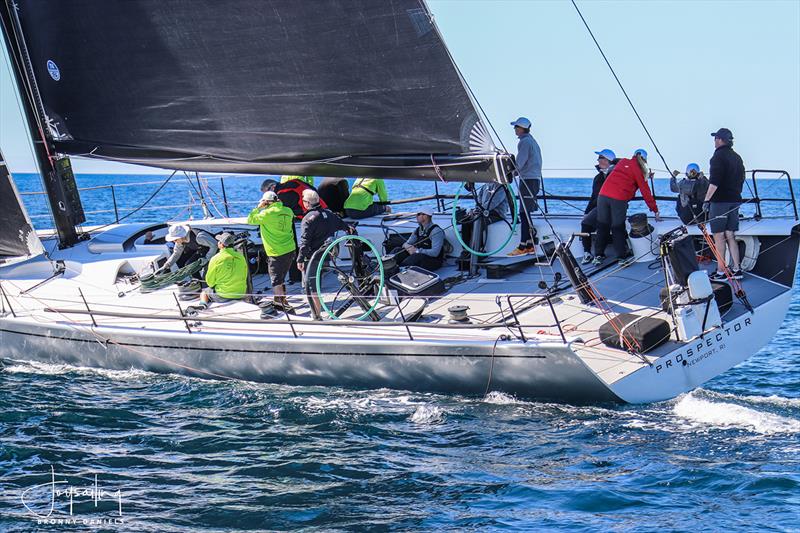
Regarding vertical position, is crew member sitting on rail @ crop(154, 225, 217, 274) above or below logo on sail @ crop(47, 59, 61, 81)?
below

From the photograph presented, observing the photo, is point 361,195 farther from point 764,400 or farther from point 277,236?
point 764,400

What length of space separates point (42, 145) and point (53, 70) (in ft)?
3.84

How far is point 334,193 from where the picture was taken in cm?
1382

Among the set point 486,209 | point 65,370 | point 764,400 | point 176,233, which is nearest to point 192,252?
point 176,233

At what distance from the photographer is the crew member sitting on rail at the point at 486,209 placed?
12289 millimetres

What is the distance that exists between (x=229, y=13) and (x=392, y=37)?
2.05 metres

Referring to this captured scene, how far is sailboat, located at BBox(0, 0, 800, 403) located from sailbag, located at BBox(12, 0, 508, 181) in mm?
23

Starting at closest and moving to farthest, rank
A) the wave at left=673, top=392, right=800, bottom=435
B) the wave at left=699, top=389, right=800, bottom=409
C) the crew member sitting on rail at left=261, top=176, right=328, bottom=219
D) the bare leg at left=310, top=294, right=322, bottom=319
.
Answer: the wave at left=673, top=392, right=800, bottom=435
the wave at left=699, top=389, right=800, bottom=409
the bare leg at left=310, top=294, right=322, bottom=319
the crew member sitting on rail at left=261, top=176, right=328, bottom=219

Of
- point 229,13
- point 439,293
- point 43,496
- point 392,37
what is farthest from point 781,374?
point 43,496

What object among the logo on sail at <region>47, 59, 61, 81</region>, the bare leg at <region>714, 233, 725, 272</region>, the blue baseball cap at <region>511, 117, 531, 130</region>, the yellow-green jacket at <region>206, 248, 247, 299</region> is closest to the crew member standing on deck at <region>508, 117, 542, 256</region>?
the blue baseball cap at <region>511, 117, 531, 130</region>

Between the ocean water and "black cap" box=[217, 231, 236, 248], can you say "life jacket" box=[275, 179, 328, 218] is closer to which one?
"black cap" box=[217, 231, 236, 248]

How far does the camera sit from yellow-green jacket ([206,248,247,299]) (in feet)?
37.9

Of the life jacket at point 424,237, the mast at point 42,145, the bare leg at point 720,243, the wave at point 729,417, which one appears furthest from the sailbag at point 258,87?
the wave at point 729,417

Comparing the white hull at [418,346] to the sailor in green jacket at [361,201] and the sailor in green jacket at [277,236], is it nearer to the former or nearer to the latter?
the sailor in green jacket at [277,236]
